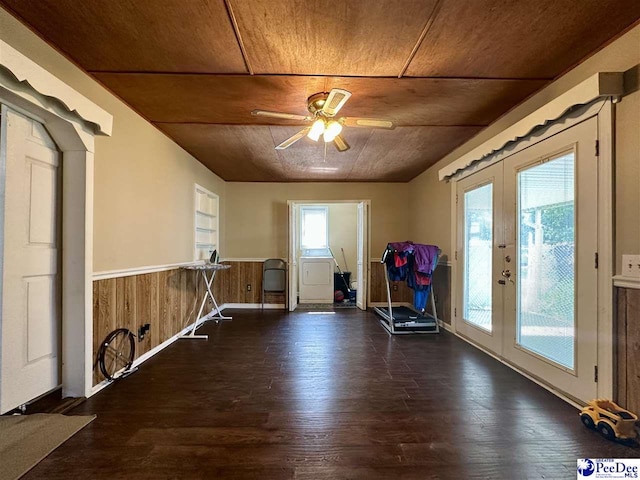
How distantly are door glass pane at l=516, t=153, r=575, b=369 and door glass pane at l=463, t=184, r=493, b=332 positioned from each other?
493mm

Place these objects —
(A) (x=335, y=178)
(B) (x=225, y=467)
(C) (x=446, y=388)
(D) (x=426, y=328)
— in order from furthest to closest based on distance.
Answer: (A) (x=335, y=178) → (D) (x=426, y=328) → (C) (x=446, y=388) → (B) (x=225, y=467)

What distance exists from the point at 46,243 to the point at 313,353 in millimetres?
2423

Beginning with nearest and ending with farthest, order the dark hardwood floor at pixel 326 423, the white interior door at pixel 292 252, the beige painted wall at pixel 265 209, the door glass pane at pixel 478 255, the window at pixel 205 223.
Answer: the dark hardwood floor at pixel 326 423 < the door glass pane at pixel 478 255 < the window at pixel 205 223 < the white interior door at pixel 292 252 < the beige painted wall at pixel 265 209

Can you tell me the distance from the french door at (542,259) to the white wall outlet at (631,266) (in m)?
0.16

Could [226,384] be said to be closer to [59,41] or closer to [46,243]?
[46,243]

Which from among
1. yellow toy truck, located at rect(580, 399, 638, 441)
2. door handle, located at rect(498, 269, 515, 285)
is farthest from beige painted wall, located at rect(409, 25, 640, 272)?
door handle, located at rect(498, 269, 515, 285)

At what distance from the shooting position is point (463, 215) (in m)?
3.65

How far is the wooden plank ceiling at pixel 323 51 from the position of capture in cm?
159

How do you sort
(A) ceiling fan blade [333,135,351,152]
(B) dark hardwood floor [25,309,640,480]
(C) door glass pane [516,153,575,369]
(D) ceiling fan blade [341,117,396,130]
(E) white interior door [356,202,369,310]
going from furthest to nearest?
(E) white interior door [356,202,369,310] → (A) ceiling fan blade [333,135,351,152] → (D) ceiling fan blade [341,117,396,130] → (C) door glass pane [516,153,575,369] → (B) dark hardwood floor [25,309,640,480]

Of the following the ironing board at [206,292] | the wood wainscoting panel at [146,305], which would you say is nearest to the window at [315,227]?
the ironing board at [206,292]

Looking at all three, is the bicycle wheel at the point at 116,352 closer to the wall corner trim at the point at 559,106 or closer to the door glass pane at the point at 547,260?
the door glass pane at the point at 547,260

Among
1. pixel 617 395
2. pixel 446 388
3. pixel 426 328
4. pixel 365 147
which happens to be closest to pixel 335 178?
pixel 365 147

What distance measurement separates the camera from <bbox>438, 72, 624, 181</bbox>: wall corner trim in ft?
5.74

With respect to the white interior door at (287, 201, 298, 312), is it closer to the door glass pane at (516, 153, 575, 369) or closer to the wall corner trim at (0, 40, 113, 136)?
the wall corner trim at (0, 40, 113, 136)
